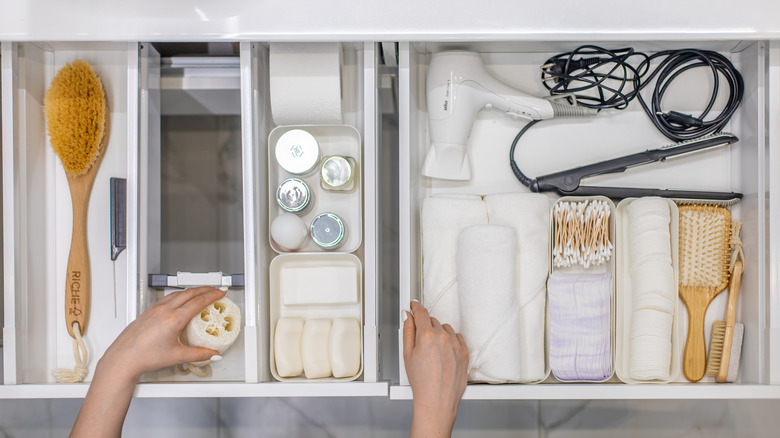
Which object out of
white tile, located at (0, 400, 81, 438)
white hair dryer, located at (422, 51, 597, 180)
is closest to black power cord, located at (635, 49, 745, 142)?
white hair dryer, located at (422, 51, 597, 180)

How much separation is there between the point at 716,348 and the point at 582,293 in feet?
0.85

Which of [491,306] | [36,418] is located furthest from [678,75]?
[36,418]

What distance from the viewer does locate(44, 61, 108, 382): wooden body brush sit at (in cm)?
81

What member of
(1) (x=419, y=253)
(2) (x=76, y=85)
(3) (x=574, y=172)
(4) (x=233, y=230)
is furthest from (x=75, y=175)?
(3) (x=574, y=172)

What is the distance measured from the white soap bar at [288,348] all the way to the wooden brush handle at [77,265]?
0.33 meters

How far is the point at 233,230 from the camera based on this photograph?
1.04 m

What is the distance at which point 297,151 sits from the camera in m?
0.82

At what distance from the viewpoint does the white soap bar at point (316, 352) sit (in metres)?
0.78

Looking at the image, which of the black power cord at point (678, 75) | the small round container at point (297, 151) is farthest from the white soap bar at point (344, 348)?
the black power cord at point (678, 75)

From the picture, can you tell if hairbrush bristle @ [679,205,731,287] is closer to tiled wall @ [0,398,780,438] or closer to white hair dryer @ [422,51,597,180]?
white hair dryer @ [422,51,597,180]

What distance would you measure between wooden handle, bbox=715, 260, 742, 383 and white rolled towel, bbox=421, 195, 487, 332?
0.41m

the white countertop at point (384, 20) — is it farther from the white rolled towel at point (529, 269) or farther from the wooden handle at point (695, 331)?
the wooden handle at point (695, 331)

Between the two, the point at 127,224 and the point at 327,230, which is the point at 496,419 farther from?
the point at 127,224

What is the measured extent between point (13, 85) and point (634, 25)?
90cm
